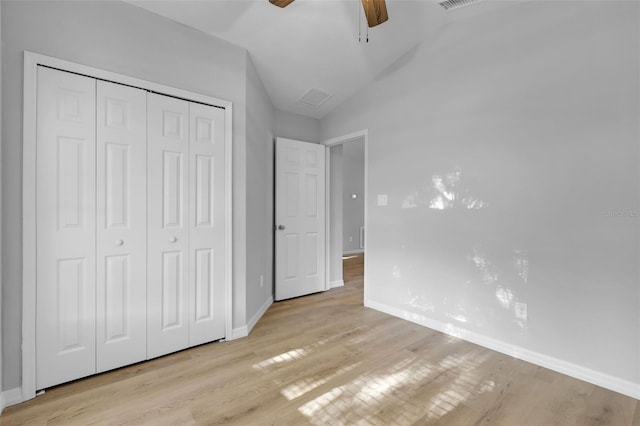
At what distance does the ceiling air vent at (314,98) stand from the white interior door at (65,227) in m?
2.19

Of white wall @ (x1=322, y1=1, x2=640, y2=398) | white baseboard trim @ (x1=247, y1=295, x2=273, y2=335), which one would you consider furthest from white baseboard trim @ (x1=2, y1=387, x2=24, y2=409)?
white wall @ (x1=322, y1=1, x2=640, y2=398)

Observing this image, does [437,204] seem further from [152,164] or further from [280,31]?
[152,164]

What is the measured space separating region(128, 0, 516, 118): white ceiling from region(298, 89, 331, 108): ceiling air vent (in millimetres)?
64

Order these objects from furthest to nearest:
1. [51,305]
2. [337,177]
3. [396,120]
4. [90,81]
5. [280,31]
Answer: [337,177]
[396,120]
[280,31]
[90,81]
[51,305]

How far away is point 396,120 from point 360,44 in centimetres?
86

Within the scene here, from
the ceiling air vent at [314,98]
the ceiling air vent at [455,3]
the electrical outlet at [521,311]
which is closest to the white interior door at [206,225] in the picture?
the ceiling air vent at [314,98]

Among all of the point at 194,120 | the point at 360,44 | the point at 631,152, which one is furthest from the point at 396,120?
the point at 194,120

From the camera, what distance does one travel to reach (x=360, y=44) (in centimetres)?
288

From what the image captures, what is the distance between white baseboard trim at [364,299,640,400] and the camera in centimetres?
187

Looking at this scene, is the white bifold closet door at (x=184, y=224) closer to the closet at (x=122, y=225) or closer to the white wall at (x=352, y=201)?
the closet at (x=122, y=225)

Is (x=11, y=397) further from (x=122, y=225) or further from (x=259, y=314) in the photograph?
(x=259, y=314)

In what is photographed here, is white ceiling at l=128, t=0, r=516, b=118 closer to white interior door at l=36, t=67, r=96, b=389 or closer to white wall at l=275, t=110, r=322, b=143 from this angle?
white wall at l=275, t=110, r=322, b=143

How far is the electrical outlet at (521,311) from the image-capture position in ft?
7.50

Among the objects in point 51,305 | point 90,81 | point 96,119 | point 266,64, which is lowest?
point 51,305
